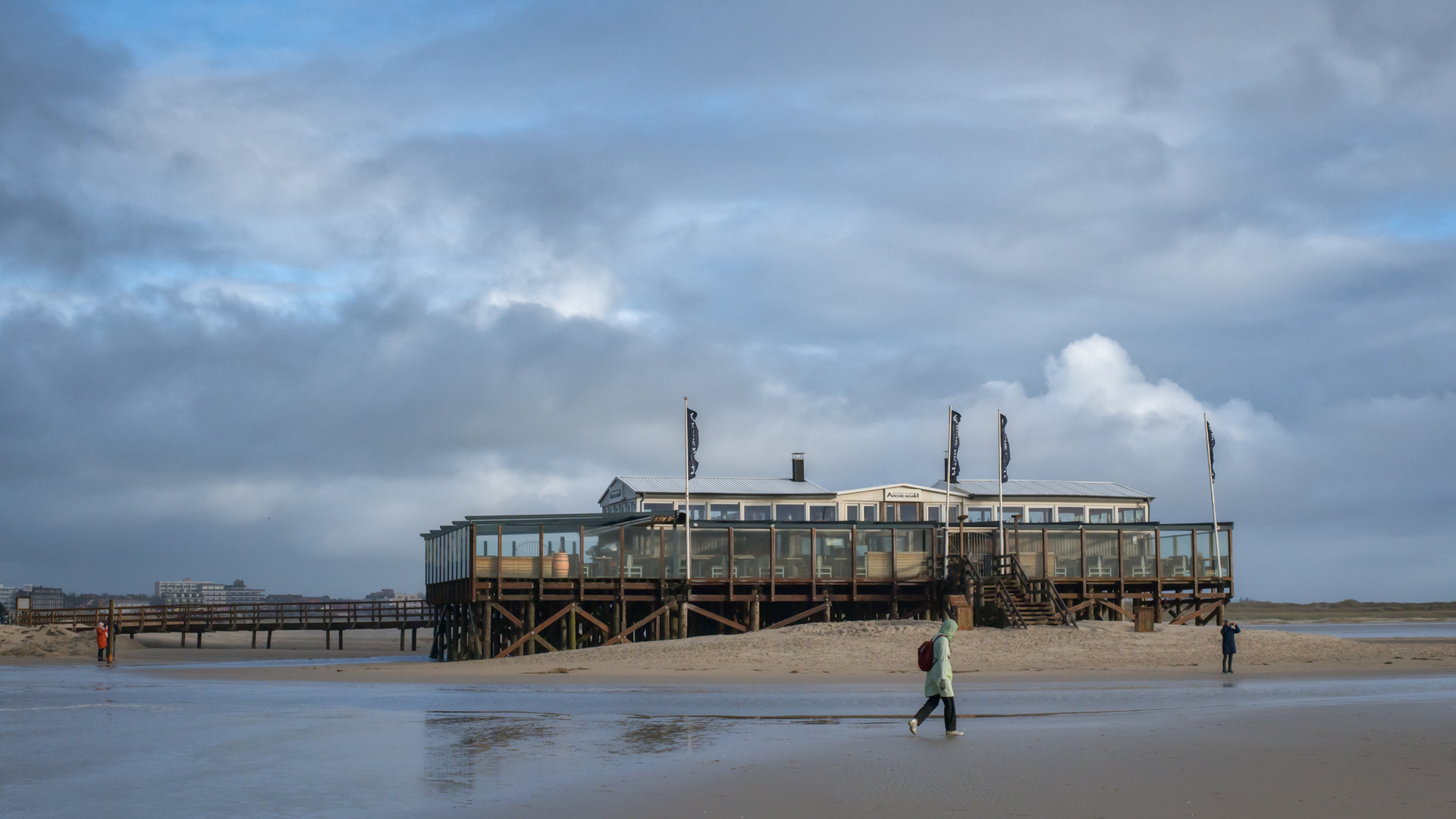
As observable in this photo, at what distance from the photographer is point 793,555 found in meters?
43.8

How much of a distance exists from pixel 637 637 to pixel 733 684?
19179mm

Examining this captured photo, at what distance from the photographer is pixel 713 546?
43344mm

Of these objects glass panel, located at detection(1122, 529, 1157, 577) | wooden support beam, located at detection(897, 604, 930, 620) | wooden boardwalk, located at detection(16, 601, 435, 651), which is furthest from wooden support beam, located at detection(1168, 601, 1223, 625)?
wooden boardwalk, located at detection(16, 601, 435, 651)

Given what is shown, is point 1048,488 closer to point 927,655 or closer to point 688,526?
point 688,526

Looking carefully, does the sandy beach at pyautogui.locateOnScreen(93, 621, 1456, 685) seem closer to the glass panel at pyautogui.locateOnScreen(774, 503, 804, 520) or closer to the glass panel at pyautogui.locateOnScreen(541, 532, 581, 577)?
the glass panel at pyautogui.locateOnScreen(541, 532, 581, 577)

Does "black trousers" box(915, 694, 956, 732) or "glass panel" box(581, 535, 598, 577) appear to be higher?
"glass panel" box(581, 535, 598, 577)

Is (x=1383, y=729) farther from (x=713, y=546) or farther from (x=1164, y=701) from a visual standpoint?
(x=713, y=546)

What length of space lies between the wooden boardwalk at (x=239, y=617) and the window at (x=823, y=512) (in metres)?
16.3

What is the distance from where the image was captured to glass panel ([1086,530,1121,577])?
45812 millimetres

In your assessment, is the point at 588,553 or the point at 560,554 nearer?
the point at 560,554

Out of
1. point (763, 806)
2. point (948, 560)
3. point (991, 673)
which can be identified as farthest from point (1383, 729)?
point (948, 560)

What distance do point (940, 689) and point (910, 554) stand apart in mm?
28947

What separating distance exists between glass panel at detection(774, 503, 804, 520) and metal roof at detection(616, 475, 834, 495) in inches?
20.1

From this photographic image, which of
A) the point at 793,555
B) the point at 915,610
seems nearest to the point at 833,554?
the point at 793,555
